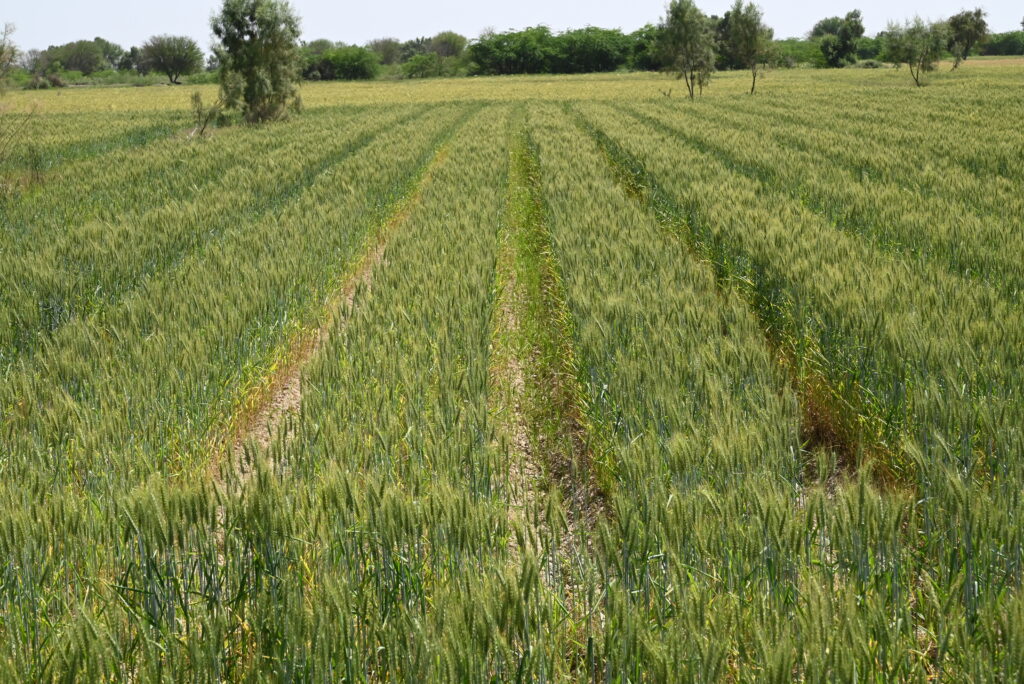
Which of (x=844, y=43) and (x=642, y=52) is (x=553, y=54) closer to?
(x=642, y=52)

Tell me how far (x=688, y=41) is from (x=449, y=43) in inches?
4528

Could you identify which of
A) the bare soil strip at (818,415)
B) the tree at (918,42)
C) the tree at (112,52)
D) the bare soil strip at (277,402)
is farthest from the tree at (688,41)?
the tree at (112,52)

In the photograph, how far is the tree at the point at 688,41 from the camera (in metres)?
33.1

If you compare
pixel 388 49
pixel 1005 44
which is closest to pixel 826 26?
pixel 1005 44

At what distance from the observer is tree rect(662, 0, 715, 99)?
33.1 metres

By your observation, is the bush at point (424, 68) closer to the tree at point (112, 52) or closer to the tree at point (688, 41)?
the tree at point (688, 41)

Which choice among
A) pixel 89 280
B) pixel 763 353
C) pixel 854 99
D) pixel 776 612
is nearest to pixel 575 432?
pixel 763 353

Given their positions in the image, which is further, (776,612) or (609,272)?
(609,272)

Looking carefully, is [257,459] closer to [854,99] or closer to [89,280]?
[89,280]

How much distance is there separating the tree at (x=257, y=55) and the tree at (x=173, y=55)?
8020 centimetres

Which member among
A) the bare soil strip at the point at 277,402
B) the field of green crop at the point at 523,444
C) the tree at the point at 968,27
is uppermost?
the tree at the point at 968,27

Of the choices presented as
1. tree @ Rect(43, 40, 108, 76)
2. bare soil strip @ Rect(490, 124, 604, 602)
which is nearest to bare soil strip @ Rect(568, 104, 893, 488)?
bare soil strip @ Rect(490, 124, 604, 602)

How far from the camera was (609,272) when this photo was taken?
5391 mm

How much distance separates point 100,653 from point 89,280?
4852 mm
